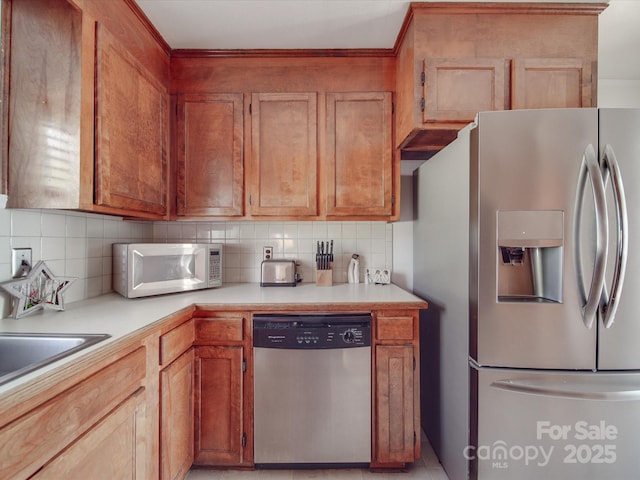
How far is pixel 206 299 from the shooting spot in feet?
5.62

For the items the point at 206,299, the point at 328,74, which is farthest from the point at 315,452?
the point at 328,74

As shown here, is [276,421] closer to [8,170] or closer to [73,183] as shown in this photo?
[73,183]

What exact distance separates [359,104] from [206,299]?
146 cm

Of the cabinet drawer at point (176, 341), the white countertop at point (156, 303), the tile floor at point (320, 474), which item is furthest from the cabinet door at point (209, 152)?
the tile floor at point (320, 474)

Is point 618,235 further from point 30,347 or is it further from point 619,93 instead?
point 30,347

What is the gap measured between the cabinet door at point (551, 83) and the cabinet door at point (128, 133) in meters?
1.91

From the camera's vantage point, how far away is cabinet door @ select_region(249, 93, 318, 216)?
6.57 ft

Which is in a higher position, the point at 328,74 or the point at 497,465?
the point at 328,74

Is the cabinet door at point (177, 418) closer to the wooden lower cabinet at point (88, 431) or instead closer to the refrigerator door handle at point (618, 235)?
the wooden lower cabinet at point (88, 431)

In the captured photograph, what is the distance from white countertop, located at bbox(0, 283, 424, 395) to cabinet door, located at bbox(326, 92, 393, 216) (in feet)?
1.70

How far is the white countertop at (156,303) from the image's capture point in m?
1.15

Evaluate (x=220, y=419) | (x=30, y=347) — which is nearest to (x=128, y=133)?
(x=30, y=347)

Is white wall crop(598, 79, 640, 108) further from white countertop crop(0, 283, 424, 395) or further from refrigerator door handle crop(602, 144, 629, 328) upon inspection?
white countertop crop(0, 283, 424, 395)

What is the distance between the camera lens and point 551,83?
5.45ft
